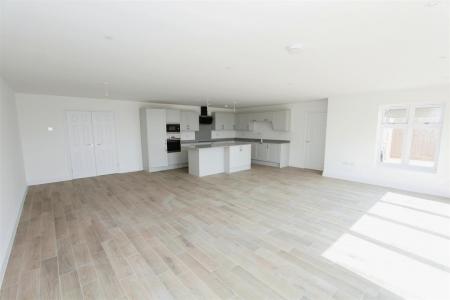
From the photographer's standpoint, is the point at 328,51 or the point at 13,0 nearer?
the point at 13,0

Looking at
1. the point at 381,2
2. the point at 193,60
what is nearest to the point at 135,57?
the point at 193,60

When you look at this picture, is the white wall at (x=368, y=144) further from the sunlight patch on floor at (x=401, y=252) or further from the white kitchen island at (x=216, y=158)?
the white kitchen island at (x=216, y=158)

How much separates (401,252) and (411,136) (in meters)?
3.81

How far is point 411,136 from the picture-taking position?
16.2ft

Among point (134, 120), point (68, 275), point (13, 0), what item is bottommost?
point (68, 275)

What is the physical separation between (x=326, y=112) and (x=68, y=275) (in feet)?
24.0

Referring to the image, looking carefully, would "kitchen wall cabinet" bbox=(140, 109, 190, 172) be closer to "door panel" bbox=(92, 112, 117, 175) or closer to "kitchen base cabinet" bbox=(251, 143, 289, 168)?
"door panel" bbox=(92, 112, 117, 175)

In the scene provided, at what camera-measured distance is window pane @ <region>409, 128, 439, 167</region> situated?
470 cm

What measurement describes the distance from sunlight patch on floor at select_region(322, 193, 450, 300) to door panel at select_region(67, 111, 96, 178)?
6.70m

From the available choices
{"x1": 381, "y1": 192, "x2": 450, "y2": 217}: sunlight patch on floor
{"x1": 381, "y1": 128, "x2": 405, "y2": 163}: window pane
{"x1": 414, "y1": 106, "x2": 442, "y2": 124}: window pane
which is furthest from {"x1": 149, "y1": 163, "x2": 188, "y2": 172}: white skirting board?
{"x1": 414, "y1": 106, "x2": 442, "y2": 124}: window pane

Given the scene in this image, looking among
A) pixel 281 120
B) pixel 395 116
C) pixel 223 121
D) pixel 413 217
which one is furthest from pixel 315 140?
pixel 223 121

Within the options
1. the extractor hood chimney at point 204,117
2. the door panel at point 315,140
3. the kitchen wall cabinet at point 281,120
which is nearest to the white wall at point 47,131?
the extractor hood chimney at point 204,117

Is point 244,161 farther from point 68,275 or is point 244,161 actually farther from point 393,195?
point 68,275

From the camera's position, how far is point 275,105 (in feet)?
27.0
